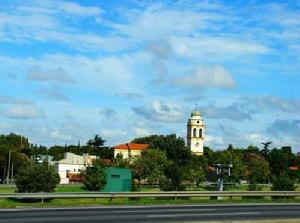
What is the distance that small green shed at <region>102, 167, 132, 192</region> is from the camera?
47.8 metres

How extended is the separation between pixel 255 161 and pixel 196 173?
34356 millimetres

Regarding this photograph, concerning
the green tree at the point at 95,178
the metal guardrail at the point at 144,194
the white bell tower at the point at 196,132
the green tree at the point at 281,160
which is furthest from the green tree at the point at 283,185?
the white bell tower at the point at 196,132

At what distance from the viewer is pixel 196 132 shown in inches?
6422

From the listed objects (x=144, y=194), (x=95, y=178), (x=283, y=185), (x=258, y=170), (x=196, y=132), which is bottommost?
(x=144, y=194)

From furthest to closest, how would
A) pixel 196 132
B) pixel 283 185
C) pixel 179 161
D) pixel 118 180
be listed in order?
1. pixel 196 132
2. pixel 179 161
3. pixel 118 180
4. pixel 283 185

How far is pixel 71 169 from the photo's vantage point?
141875mm

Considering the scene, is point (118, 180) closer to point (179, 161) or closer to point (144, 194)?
point (144, 194)

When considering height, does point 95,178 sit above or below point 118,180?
above

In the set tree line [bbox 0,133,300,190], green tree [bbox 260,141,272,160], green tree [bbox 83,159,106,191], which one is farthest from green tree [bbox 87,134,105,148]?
green tree [bbox 83,159,106,191]

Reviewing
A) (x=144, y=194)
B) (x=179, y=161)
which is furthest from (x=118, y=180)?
(x=179, y=161)

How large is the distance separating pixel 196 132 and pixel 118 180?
116m

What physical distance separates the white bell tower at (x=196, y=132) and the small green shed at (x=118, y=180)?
113140 mm

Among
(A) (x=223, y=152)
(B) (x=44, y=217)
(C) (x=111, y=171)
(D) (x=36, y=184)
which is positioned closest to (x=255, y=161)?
(A) (x=223, y=152)

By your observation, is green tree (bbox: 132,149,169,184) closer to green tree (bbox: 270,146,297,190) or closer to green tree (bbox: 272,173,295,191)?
green tree (bbox: 270,146,297,190)
